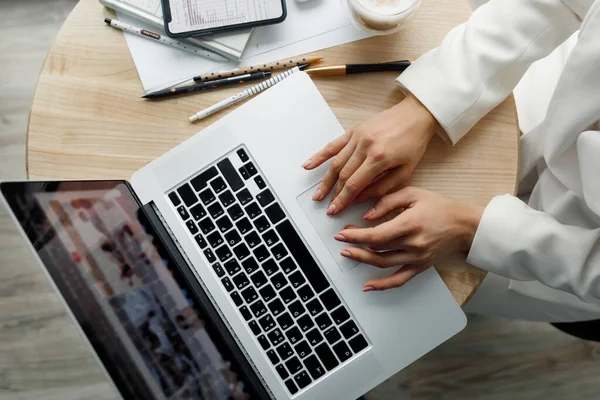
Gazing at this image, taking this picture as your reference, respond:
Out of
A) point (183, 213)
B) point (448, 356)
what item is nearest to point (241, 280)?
point (183, 213)

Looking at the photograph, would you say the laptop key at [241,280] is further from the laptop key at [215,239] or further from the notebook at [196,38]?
the notebook at [196,38]

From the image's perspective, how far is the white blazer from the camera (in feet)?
2.05

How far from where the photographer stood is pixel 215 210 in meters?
0.70

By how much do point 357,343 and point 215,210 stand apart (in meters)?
0.26

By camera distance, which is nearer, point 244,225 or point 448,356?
point 244,225

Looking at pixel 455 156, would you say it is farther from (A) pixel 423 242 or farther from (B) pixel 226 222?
(B) pixel 226 222

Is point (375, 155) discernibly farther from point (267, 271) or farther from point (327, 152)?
point (267, 271)

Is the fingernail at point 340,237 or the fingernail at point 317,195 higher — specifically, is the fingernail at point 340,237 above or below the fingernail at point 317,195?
below

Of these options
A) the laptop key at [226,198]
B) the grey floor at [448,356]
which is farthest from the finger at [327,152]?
the grey floor at [448,356]

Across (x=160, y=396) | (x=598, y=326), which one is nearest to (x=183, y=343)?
(x=160, y=396)

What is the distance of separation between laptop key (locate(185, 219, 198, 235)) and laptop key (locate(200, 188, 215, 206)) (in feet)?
0.10

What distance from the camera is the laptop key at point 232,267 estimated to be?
69cm

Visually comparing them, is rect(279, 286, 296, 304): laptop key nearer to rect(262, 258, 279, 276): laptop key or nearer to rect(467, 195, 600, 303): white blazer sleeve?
rect(262, 258, 279, 276): laptop key

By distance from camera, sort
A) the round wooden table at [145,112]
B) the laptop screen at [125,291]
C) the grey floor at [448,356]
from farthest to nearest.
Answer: the grey floor at [448,356], the round wooden table at [145,112], the laptop screen at [125,291]
